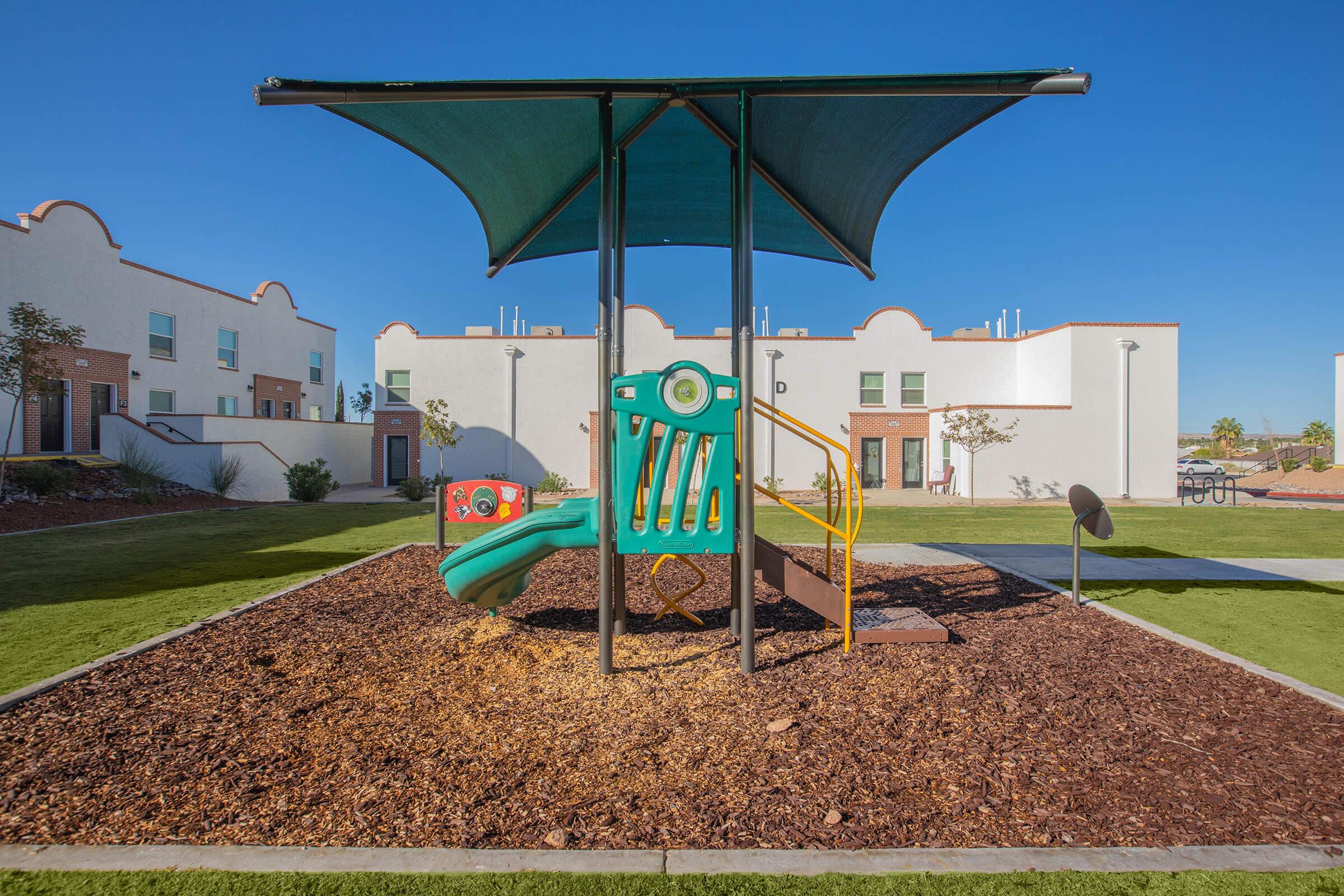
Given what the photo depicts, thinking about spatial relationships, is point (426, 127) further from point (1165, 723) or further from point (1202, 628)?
point (1202, 628)

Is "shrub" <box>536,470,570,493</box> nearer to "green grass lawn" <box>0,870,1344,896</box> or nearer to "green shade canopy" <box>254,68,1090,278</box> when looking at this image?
"green shade canopy" <box>254,68,1090,278</box>

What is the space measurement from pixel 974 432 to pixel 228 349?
29030 millimetres

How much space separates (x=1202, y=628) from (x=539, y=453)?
22.0 meters

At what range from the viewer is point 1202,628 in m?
6.11

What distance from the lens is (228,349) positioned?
26344 millimetres

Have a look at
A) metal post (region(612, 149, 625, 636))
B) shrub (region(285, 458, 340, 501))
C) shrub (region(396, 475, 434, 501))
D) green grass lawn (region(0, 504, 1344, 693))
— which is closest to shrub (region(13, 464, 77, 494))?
green grass lawn (region(0, 504, 1344, 693))

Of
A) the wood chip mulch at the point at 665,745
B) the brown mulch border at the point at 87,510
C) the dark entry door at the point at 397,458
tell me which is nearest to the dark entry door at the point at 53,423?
the brown mulch border at the point at 87,510

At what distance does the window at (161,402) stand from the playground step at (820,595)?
25.4 m

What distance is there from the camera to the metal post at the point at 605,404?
4.63 m

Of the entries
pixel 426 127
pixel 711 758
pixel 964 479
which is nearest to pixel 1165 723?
pixel 711 758

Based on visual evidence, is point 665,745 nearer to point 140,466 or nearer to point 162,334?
point 140,466

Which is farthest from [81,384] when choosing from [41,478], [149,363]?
[41,478]

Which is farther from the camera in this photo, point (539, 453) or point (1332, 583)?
point (539, 453)

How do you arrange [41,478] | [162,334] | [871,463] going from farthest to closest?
[871,463] → [162,334] → [41,478]
